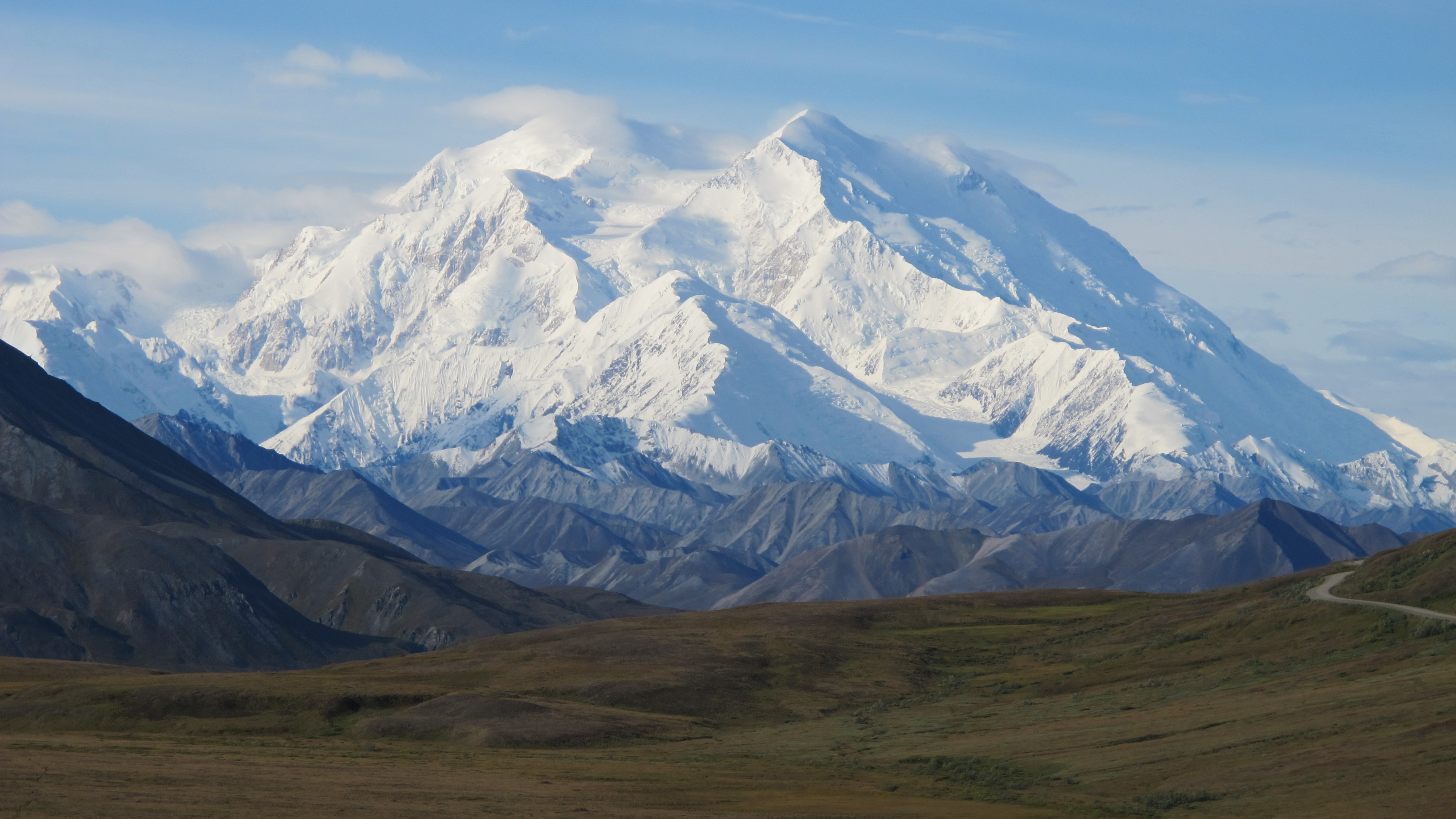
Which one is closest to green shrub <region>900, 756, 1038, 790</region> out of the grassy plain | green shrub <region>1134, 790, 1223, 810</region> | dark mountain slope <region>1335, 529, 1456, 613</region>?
the grassy plain

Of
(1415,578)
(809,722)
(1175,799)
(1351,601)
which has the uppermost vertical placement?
(1415,578)

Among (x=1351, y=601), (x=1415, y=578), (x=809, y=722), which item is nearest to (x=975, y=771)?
(x=809, y=722)

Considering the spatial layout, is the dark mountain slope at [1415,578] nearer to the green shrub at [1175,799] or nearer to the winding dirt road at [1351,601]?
the winding dirt road at [1351,601]

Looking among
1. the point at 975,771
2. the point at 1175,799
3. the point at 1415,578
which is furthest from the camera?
the point at 1415,578

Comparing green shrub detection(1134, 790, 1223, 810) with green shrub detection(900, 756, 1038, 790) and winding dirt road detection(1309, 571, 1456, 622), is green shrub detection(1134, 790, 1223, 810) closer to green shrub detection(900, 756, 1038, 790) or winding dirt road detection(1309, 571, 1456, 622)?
green shrub detection(900, 756, 1038, 790)

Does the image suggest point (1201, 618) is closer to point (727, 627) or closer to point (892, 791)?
point (727, 627)

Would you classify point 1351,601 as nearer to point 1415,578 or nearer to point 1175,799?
point 1415,578

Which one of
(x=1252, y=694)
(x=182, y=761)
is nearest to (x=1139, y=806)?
(x=1252, y=694)

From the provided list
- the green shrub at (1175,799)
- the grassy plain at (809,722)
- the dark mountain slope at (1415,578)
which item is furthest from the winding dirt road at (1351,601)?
the green shrub at (1175,799)
